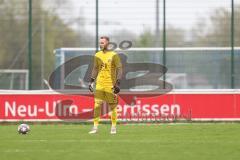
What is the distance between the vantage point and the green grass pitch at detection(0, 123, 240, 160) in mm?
11375

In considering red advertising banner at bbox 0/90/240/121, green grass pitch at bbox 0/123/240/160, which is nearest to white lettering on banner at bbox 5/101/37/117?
red advertising banner at bbox 0/90/240/121

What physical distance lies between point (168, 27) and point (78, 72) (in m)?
3.32

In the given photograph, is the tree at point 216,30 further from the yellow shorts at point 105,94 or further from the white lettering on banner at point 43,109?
the yellow shorts at point 105,94

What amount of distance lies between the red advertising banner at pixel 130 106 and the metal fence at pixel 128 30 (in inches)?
67.5

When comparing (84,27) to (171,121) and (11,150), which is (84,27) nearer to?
(171,121)

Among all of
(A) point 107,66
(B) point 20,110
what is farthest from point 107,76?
(B) point 20,110

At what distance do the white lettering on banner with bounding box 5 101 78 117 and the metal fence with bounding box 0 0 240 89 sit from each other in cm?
182

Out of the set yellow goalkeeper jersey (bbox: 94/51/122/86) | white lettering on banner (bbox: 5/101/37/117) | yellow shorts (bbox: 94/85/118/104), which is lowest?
white lettering on banner (bbox: 5/101/37/117)

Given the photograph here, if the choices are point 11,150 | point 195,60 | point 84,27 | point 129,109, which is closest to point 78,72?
point 84,27

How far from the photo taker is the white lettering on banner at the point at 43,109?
21812 millimetres

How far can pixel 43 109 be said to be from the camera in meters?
21.9

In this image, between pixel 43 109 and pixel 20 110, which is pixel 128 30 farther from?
pixel 20 110

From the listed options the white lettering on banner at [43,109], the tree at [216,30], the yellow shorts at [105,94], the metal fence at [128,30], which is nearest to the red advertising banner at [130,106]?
the white lettering on banner at [43,109]

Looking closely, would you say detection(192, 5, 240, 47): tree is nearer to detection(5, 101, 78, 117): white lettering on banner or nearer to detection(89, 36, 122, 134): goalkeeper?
detection(5, 101, 78, 117): white lettering on banner
